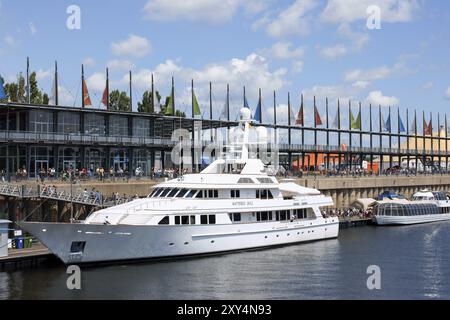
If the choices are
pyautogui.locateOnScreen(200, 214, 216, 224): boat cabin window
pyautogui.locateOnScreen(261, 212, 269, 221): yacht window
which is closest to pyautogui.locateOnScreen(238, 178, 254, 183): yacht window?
pyautogui.locateOnScreen(261, 212, 269, 221): yacht window

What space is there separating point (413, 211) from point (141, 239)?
51.0 m

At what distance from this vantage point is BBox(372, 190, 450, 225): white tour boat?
85194 millimetres

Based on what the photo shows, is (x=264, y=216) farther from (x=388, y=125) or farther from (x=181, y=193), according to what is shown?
(x=388, y=125)

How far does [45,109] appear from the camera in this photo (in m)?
72.1

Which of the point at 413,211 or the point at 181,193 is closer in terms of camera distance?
the point at 181,193

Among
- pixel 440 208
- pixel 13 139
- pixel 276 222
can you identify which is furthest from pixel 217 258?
pixel 440 208

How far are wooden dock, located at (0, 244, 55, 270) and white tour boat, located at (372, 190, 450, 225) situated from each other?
49622mm

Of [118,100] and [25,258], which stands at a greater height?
[118,100]

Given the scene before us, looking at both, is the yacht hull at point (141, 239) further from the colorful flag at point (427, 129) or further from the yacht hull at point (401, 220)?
the colorful flag at point (427, 129)

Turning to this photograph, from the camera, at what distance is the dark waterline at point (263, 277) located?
39.7 metres

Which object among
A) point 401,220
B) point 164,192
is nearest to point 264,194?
point 164,192

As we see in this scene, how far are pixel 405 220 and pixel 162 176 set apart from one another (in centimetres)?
3424

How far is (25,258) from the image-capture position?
46.5 metres
